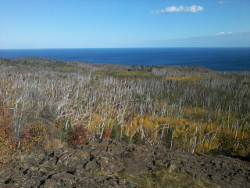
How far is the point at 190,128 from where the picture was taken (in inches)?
1010

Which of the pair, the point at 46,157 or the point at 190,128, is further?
the point at 190,128

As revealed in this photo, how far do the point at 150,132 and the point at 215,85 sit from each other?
3196 centimetres

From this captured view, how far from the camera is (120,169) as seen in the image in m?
15.2

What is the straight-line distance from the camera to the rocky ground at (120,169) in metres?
13.7

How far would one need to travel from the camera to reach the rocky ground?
13.7 meters

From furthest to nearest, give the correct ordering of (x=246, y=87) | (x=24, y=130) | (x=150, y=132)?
(x=246, y=87) < (x=150, y=132) < (x=24, y=130)

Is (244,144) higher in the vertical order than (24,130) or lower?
lower

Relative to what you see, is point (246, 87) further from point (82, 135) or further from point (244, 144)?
point (82, 135)

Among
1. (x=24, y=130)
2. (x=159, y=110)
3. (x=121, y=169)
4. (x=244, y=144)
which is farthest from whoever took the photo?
Answer: (x=159, y=110)

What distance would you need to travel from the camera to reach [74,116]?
83.6 ft

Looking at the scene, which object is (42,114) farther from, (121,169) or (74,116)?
(121,169)

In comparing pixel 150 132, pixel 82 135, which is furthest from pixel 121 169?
pixel 150 132

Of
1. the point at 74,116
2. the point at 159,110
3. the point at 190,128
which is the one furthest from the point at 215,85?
the point at 74,116

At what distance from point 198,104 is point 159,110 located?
26.3ft
